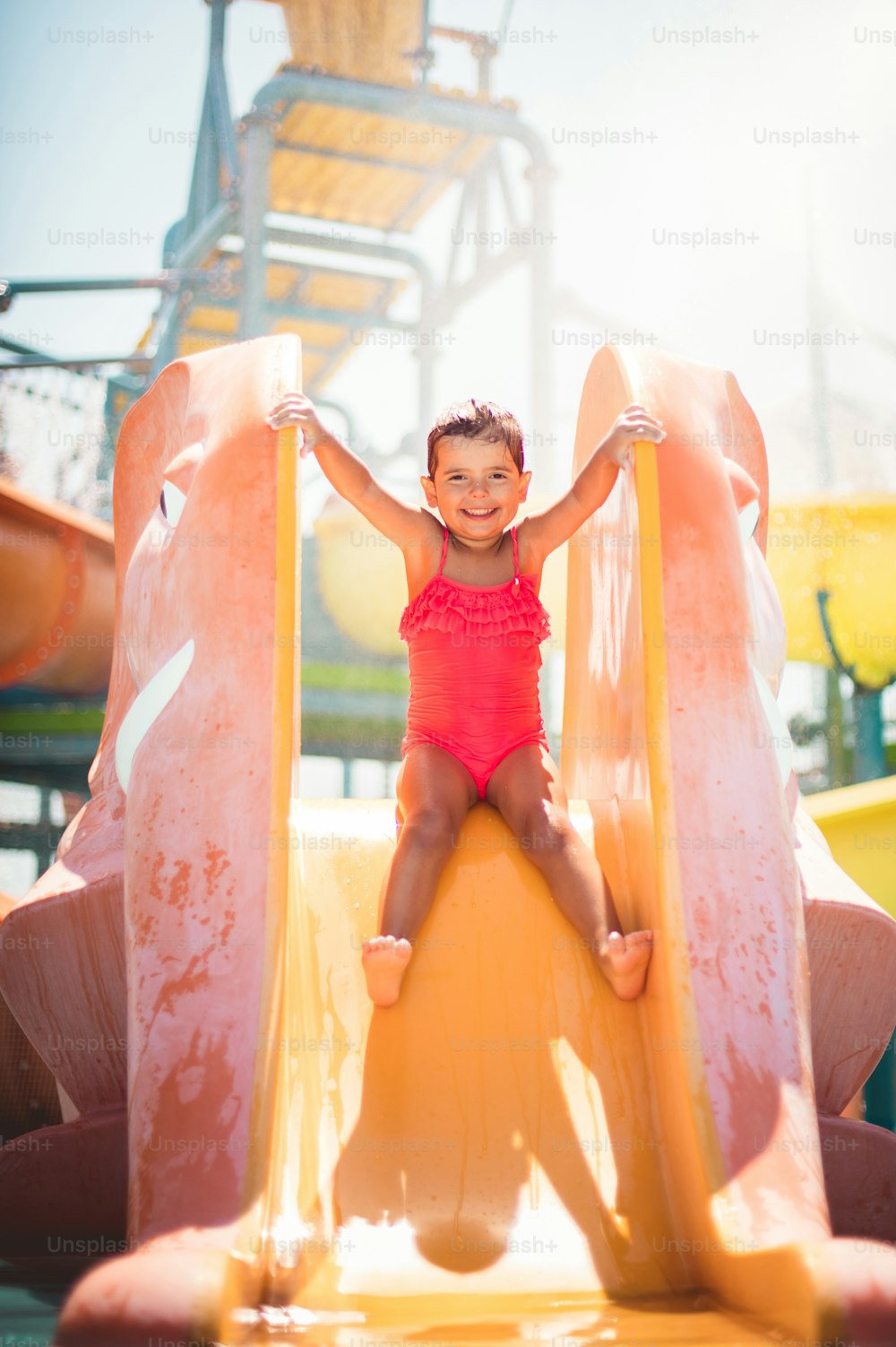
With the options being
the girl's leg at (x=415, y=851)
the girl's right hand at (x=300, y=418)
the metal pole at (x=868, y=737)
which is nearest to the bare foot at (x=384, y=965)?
the girl's leg at (x=415, y=851)

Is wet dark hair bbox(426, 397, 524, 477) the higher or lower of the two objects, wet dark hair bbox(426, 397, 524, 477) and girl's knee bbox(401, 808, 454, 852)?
the higher

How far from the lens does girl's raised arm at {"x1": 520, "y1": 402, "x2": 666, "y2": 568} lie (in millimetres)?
1922

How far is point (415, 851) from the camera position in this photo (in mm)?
1919

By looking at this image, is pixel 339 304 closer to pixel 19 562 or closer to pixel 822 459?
pixel 822 459

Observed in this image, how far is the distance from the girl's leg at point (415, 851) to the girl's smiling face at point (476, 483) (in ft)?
1.38

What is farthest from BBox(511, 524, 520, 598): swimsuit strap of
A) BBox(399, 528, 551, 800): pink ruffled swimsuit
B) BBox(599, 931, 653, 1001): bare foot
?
BBox(599, 931, 653, 1001): bare foot

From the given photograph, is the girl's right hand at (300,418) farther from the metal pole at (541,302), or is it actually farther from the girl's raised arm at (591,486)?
the metal pole at (541,302)

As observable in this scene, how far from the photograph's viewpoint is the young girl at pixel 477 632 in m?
1.93

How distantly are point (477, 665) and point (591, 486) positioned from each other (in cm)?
39

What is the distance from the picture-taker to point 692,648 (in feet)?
5.92

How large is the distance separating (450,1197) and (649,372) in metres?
1.37

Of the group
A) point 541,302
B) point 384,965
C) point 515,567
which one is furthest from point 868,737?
point 384,965

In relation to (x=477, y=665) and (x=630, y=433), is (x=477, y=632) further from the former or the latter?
(x=630, y=433)

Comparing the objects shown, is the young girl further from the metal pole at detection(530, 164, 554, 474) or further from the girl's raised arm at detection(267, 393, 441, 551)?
the metal pole at detection(530, 164, 554, 474)
